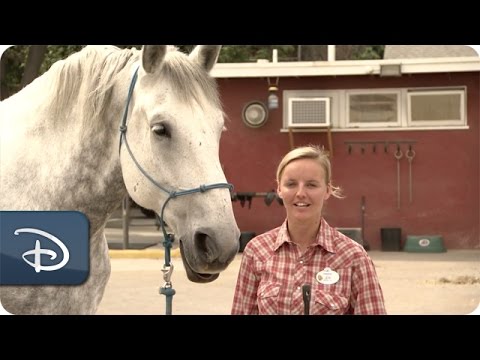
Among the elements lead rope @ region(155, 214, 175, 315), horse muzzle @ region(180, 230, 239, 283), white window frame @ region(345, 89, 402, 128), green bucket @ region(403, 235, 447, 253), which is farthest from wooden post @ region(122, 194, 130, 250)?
horse muzzle @ region(180, 230, 239, 283)

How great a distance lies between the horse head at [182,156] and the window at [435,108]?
786 centimetres

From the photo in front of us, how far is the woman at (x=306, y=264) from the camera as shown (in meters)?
1.79

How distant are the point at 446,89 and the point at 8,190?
8251 mm

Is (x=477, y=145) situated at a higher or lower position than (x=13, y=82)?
lower

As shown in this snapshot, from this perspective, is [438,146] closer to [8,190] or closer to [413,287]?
[413,287]

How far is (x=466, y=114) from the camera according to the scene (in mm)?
9750

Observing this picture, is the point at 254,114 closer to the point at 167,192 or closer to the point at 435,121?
the point at 435,121

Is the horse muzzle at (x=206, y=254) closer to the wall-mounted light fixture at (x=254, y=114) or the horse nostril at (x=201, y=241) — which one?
the horse nostril at (x=201, y=241)

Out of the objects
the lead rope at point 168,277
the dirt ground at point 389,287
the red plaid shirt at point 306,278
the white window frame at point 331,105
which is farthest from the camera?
the white window frame at point 331,105

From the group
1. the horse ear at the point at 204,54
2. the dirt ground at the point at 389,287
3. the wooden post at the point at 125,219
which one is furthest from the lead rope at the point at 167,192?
the wooden post at the point at 125,219

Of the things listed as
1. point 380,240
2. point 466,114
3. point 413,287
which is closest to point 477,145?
point 466,114

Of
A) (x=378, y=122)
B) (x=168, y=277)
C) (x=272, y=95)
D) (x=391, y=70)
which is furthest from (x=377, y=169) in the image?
(x=168, y=277)

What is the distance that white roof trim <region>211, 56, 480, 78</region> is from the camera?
9.52 metres

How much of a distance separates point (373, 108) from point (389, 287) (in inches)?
147
